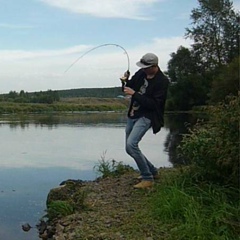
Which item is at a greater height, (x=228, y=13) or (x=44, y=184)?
(x=228, y=13)

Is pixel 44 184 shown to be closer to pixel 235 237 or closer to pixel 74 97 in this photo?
pixel 235 237

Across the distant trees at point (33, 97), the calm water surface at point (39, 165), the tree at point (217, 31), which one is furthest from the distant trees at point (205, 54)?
the calm water surface at point (39, 165)

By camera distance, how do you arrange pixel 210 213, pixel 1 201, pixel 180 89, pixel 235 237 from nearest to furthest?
pixel 235 237
pixel 210 213
pixel 1 201
pixel 180 89

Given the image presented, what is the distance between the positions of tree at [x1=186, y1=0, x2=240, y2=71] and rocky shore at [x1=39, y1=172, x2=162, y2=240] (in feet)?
132

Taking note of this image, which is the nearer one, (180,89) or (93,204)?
(93,204)

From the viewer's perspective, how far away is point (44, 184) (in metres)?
9.43

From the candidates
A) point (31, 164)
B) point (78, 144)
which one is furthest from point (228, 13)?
point (31, 164)

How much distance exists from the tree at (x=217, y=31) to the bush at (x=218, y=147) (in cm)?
4061

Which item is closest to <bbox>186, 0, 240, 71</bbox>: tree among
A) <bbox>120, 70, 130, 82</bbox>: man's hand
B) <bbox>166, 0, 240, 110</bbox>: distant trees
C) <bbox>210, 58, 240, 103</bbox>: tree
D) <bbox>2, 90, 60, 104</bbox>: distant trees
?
<bbox>166, 0, 240, 110</bbox>: distant trees

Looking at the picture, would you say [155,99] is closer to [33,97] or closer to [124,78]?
[124,78]

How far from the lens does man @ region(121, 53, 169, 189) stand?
6383 millimetres

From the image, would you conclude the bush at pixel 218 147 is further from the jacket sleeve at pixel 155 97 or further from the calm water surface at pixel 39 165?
the calm water surface at pixel 39 165

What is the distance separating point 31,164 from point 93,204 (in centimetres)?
613

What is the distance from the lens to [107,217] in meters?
5.58
